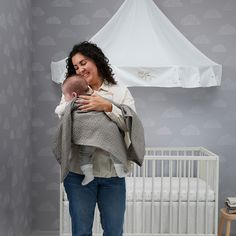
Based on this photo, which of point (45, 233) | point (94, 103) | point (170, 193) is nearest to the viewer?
point (94, 103)

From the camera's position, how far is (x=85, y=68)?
1835 mm

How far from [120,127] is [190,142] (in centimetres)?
195

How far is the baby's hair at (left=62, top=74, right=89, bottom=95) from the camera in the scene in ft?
5.75

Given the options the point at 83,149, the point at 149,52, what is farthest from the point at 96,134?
the point at 149,52

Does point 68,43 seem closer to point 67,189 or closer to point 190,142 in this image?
point 190,142

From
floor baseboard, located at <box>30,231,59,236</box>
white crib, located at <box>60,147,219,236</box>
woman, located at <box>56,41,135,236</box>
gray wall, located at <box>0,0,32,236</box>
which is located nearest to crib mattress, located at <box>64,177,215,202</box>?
white crib, located at <box>60,147,219,236</box>

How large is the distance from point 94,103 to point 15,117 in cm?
142

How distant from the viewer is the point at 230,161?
361cm

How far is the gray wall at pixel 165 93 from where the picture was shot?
358 centimetres

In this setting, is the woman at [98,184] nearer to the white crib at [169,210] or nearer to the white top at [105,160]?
the white top at [105,160]

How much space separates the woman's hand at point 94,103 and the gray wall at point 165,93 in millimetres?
1903

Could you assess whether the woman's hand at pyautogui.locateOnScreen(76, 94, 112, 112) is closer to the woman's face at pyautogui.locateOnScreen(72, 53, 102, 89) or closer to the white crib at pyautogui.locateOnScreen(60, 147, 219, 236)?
the woman's face at pyautogui.locateOnScreen(72, 53, 102, 89)

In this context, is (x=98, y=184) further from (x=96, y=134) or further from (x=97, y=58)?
(x=97, y=58)

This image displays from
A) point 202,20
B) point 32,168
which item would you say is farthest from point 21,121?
point 202,20
